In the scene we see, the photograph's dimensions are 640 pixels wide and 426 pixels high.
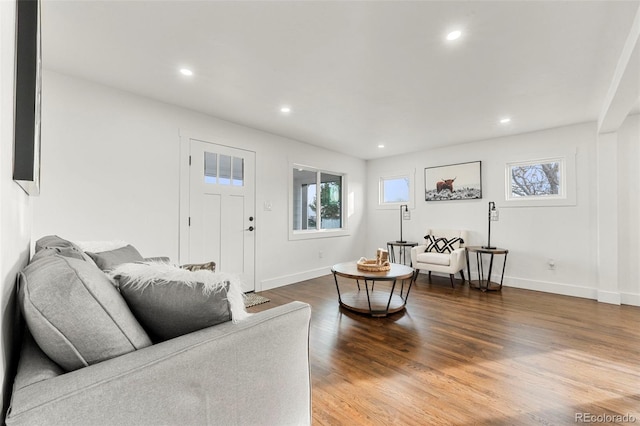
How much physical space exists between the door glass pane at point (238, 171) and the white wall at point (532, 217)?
322 centimetres

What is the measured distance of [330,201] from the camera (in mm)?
5570

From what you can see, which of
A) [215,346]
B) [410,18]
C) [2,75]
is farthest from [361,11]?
[215,346]

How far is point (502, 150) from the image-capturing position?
4.49 m

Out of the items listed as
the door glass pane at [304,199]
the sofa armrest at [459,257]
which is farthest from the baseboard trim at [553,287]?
the door glass pane at [304,199]

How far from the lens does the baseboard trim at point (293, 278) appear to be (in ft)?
13.9

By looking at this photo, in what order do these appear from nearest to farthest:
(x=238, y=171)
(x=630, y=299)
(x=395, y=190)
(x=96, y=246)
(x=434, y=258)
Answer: (x=96, y=246), (x=630, y=299), (x=238, y=171), (x=434, y=258), (x=395, y=190)

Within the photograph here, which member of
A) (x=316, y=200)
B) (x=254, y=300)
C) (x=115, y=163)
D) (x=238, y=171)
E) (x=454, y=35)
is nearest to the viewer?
(x=454, y=35)

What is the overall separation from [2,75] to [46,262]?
1.58ft

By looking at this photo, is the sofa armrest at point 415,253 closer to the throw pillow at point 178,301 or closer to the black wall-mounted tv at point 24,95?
the throw pillow at point 178,301

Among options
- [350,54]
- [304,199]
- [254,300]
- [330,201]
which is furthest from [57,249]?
[330,201]

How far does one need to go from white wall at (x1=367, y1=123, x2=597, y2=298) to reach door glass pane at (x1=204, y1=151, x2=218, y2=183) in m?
3.58

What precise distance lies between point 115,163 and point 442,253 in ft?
14.8

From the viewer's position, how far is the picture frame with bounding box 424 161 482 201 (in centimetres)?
472

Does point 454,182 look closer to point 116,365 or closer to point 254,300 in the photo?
point 254,300
